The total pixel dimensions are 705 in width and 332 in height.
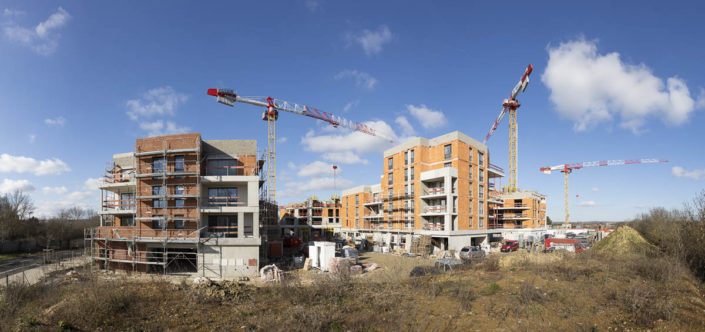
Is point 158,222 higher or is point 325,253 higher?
point 158,222

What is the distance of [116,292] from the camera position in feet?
47.5

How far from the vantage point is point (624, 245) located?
26.6m

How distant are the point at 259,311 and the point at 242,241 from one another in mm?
13438

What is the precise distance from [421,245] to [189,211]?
82.5 feet

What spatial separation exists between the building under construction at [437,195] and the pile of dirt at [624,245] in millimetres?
13970

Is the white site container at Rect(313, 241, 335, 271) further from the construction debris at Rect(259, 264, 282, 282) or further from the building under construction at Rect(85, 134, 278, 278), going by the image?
the building under construction at Rect(85, 134, 278, 278)

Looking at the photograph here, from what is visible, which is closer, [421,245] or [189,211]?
[189,211]

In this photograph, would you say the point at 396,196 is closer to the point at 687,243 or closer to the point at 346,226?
the point at 346,226

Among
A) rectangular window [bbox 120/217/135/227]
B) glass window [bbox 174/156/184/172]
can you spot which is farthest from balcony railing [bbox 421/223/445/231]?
rectangular window [bbox 120/217/135/227]

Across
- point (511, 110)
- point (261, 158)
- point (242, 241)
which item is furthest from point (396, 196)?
point (511, 110)

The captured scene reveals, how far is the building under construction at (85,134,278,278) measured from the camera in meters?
25.9

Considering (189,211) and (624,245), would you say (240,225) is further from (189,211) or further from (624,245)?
(624,245)

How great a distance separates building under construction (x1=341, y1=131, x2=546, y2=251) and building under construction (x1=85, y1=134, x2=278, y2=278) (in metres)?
20.5

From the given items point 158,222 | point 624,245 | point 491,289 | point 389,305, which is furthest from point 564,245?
point 158,222
